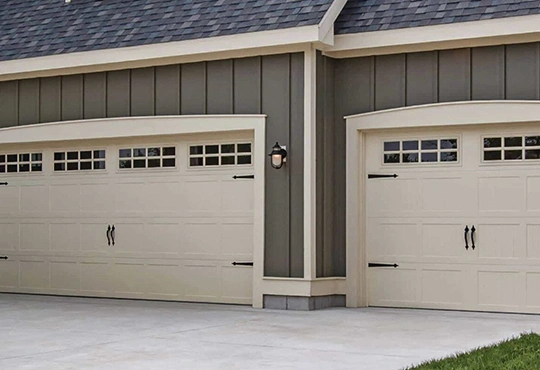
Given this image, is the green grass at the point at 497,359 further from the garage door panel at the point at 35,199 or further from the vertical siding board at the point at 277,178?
the garage door panel at the point at 35,199

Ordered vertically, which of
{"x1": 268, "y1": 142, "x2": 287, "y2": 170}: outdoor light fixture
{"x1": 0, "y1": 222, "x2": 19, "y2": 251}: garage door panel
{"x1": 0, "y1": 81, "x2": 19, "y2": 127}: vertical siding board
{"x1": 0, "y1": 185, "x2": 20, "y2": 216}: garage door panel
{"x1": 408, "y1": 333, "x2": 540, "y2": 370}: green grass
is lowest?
{"x1": 408, "y1": 333, "x2": 540, "y2": 370}: green grass

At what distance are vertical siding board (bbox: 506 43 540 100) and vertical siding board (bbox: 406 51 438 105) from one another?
0.81 metres

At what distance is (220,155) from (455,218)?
287cm

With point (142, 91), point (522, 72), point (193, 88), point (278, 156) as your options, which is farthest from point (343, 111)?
point (142, 91)

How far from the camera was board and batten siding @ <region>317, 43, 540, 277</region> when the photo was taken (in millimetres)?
10734

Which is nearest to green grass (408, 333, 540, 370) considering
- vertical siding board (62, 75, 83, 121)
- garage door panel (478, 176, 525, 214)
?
garage door panel (478, 176, 525, 214)

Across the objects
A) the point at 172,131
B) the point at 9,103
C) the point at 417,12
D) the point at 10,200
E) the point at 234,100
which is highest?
the point at 417,12

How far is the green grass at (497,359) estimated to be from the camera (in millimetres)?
6906

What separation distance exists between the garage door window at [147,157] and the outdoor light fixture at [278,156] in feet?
5.10

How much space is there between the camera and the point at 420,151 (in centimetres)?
1130

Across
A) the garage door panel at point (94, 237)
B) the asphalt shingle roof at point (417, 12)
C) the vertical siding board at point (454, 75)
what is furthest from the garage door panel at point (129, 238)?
the vertical siding board at point (454, 75)

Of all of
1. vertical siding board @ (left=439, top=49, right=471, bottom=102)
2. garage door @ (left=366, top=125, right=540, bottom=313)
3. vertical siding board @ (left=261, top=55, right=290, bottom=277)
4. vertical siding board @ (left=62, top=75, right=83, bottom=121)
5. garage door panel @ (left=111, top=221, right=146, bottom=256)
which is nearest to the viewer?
garage door @ (left=366, top=125, right=540, bottom=313)

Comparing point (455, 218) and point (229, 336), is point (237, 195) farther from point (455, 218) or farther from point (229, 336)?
point (229, 336)

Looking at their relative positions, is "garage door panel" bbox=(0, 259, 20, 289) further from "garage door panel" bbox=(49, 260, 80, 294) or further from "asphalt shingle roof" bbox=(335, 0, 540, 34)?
"asphalt shingle roof" bbox=(335, 0, 540, 34)
